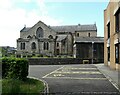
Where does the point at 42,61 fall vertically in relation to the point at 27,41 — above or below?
below

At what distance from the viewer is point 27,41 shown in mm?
73625

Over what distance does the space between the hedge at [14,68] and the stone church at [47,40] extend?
2193 inches

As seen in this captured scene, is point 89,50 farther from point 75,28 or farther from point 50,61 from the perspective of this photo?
point 75,28

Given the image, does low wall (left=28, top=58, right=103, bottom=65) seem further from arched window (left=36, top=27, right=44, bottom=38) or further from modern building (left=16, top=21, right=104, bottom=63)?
arched window (left=36, top=27, right=44, bottom=38)

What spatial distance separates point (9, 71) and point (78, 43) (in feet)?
Result: 122

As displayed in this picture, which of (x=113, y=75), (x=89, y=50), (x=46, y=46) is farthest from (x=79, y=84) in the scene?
(x=46, y=46)

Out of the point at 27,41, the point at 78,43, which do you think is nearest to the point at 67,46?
the point at 27,41

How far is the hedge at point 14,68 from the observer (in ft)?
38.3

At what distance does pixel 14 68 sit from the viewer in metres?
11.7

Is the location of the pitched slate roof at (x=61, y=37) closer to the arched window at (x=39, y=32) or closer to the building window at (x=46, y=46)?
the building window at (x=46, y=46)

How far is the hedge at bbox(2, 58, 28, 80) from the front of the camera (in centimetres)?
1167

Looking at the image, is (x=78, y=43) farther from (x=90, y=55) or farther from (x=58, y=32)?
(x=58, y=32)

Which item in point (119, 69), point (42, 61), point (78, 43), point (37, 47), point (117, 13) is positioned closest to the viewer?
point (119, 69)

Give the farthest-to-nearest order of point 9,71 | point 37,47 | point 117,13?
1. point 37,47
2. point 117,13
3. point 9,71
